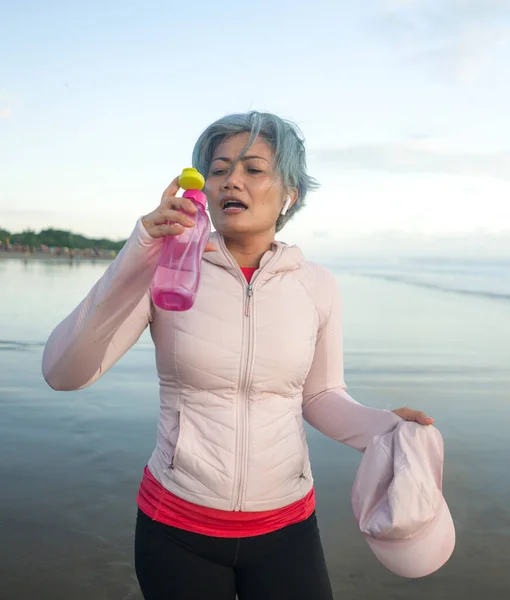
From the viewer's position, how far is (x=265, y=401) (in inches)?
92.0

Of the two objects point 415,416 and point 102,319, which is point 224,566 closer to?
point 415,416

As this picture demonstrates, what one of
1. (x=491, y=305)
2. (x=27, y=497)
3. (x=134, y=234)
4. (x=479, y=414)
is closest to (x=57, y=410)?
(x=27, y=497)

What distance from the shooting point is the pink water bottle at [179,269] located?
6.35 feet

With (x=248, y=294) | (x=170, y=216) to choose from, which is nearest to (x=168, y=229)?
(x=170, y=216)

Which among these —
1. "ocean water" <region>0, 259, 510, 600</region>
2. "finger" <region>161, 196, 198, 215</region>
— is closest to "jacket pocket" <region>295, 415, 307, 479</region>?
"finger" <region>161, 196, 198, 215</region>

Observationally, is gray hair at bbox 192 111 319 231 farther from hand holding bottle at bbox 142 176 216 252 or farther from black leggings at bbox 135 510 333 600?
black leggings at bbox 135 510 333 600

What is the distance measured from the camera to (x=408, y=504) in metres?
2.17

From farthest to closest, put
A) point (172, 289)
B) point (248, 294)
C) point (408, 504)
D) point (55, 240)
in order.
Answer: point (55, 240) < point (248, 294) < point (408, 504) < point (172, 289)

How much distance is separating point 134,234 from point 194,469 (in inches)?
31.0

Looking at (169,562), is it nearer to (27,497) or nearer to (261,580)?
(261,580)

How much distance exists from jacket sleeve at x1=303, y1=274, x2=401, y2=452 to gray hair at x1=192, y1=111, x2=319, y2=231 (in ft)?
1.39

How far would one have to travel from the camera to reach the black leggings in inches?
87.5

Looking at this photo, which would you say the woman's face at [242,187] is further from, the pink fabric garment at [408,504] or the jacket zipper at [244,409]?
the pink fabric garment at [408,504]

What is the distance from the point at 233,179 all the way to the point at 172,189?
565mm
